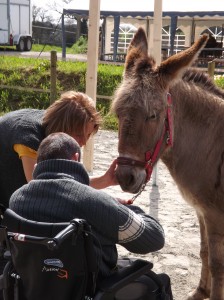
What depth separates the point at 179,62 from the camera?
292cm

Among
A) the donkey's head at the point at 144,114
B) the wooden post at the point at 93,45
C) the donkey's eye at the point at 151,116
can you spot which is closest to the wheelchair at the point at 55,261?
the donkey's head at the point at 144,114

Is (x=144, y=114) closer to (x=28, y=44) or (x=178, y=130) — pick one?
(x=178, y=130)

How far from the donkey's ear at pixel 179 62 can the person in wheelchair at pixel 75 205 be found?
0.87 meters

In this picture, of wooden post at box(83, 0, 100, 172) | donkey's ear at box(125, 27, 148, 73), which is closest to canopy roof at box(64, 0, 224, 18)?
wooden post at box(83, 0, 100, 172)

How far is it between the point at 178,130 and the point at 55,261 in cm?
137

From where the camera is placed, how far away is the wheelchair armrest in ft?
7.35

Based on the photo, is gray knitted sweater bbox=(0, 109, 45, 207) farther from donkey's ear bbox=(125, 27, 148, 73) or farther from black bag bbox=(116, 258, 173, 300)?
black bag bbox=(116, 258, 173, 300)

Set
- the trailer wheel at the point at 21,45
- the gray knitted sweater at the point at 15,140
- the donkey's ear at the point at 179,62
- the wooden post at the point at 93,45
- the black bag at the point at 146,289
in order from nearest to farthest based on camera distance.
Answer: the black bag at the point at 146,289 < the donkey's ear at the point at 179,62 < the gray knitted sweater at the point at 15,140 < the wooden post at the point at 93,45 < the trailer wheel at the point at 21,45

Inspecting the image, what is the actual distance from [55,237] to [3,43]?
25116mm

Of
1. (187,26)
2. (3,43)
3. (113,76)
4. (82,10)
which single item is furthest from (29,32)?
(113,76)

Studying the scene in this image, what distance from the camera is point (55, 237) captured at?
2.08 m

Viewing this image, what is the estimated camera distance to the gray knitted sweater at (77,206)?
7.35 feet

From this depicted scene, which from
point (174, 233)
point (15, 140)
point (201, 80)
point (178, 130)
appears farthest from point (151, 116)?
point (174, 233)

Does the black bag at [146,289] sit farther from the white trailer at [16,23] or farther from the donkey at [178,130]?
the white trailer at [16,23]
